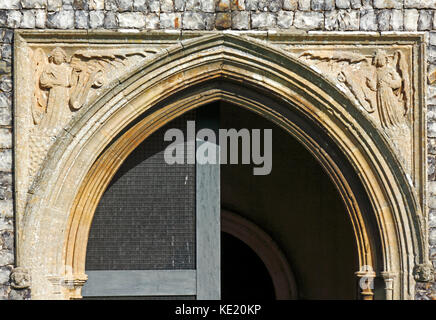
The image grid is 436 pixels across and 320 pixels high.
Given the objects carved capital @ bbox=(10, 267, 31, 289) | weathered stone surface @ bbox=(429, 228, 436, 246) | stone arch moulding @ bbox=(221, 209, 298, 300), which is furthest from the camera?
stone arch moulding @ bbox=(221, 209, 298, 300)

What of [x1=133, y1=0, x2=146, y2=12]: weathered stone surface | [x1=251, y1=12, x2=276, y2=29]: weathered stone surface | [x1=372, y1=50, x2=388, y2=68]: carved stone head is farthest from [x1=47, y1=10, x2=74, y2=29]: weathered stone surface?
[x1=372, y1=50, x2=388, y2=68]: carved stone head

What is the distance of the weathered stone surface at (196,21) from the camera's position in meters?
6.66

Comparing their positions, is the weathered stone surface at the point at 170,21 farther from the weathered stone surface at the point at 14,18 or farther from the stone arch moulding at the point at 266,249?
the stone arch moulding at the point at 266,249

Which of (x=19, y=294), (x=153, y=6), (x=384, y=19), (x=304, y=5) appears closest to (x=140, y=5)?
(x=153, y=6)

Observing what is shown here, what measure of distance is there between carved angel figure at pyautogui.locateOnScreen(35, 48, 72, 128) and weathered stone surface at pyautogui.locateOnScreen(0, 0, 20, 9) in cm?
41

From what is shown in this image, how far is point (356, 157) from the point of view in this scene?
6.68m

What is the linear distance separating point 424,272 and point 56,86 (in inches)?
113

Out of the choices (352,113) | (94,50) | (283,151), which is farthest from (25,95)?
(283,151)

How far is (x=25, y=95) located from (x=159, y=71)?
95 cm

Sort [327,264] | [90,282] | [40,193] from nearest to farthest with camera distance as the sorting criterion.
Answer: [40,193]
[90,282]
[327,264]

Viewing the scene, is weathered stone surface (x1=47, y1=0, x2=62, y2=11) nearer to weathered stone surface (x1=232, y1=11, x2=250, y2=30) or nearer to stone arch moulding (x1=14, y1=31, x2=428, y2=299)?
stone arch moulding (x1=14, y1=31, x2=428, y2=299)

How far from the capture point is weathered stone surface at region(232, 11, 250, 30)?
263 inches

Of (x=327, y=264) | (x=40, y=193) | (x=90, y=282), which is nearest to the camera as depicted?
(x=40, y=193)

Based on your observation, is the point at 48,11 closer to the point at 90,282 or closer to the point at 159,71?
the point at 159,71
